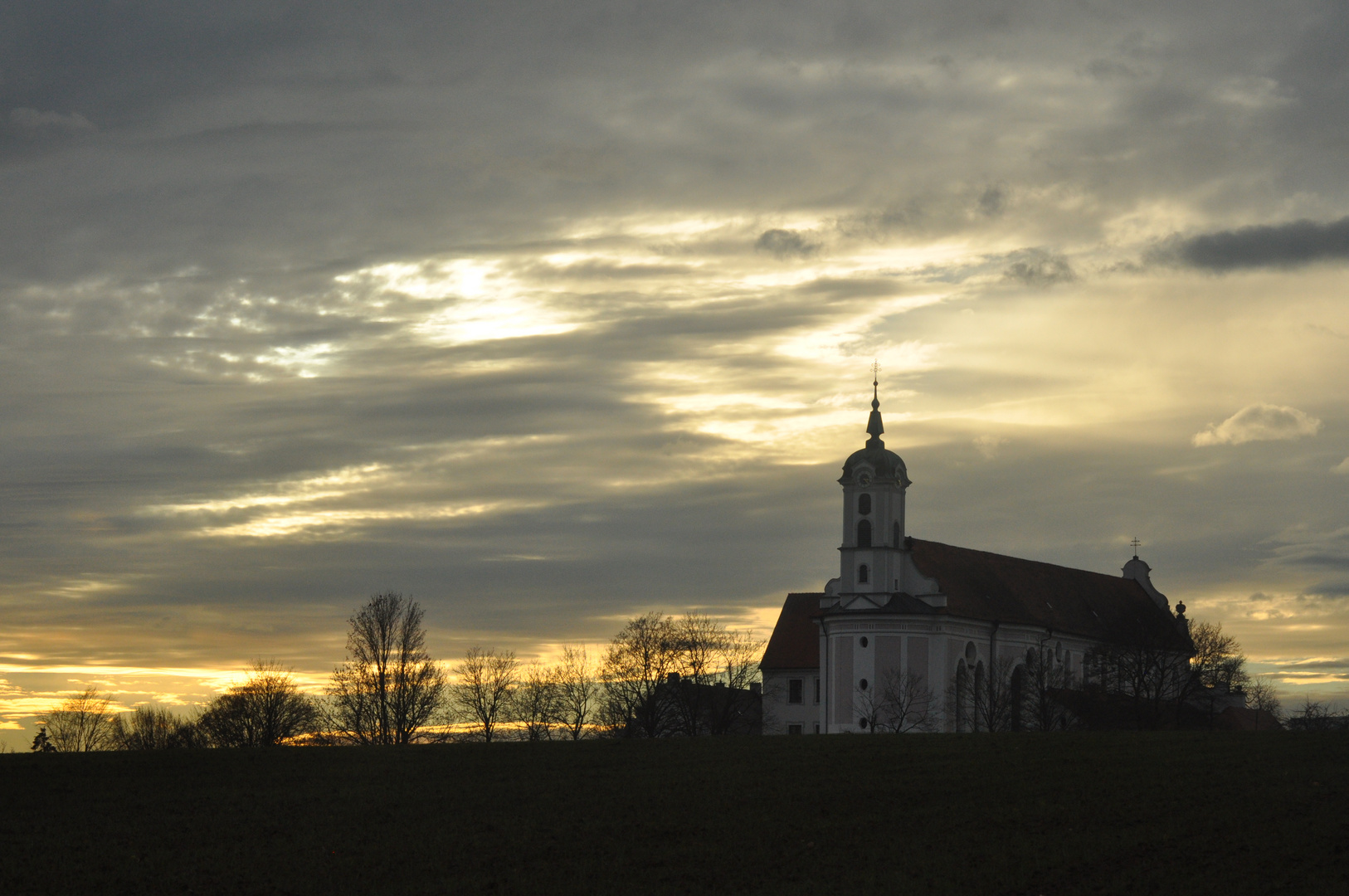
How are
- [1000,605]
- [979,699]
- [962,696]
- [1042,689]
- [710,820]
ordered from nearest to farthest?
[710,820]
[979,699]
[962,696]
[1042,689]
[1000,605]

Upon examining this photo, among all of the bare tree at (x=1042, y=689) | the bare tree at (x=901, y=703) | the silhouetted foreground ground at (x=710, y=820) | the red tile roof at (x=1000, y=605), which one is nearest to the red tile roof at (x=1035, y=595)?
the red tile roof at (x=1000, y=605)

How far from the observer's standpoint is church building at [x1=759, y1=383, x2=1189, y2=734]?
87.0 metres

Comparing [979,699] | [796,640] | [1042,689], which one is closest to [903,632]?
Result: [979,699]

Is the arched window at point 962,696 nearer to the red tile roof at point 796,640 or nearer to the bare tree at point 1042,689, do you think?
the bare tree at point 1042,689

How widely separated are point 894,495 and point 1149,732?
133 feet

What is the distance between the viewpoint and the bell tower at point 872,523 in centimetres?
9106

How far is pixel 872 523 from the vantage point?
91688 mm

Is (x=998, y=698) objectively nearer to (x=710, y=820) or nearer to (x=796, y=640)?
(x=796, y=640)

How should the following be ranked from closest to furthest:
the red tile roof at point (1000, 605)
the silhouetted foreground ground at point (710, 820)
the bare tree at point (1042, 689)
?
1. the silhouetted foreground ground at point (710, 820)
2. the bare tree at point (1042, 689)
3. the red tile roof at point (1000, 605)

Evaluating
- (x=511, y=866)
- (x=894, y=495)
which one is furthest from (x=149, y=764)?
(x=894, y=495)

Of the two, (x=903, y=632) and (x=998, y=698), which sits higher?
(x=903, y=632)

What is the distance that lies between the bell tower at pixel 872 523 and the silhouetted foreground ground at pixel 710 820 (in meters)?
41.1

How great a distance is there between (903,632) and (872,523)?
7.46m

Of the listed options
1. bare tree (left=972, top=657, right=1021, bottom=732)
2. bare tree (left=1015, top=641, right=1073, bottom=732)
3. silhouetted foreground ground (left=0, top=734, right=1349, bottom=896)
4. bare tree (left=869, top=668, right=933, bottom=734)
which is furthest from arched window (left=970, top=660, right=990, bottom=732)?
silhouetted foreground ground (left=0, top=734, right=1349, bottom=896)
